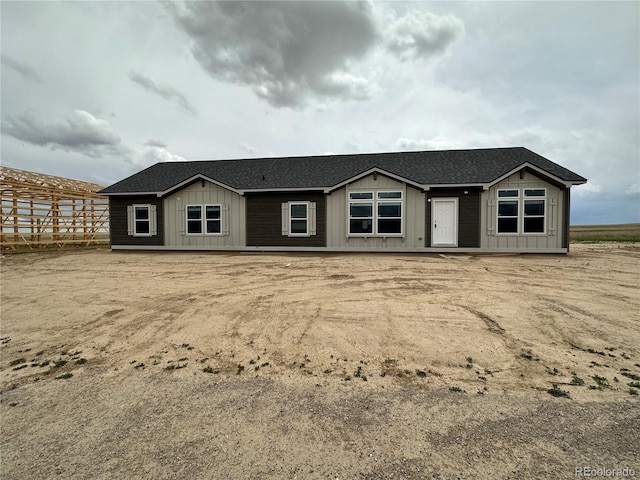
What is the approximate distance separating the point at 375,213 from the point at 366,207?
1.61 ft

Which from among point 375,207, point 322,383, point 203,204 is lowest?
point 322,383

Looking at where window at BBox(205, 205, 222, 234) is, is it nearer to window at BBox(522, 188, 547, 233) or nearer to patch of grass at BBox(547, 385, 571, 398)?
window at BBox(522, 188, 547, 233)

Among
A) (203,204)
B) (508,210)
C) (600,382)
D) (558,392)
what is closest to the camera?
(558,392)

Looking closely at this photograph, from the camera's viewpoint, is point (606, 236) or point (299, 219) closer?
point (299, 219)

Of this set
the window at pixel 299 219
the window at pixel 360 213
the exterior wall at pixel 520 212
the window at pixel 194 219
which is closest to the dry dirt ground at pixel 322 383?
the exterior wall at pixel 520 212

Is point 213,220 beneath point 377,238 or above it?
above

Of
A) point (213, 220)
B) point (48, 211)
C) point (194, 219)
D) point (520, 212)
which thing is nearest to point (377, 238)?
point (520, 212)

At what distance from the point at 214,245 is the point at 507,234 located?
1349cm

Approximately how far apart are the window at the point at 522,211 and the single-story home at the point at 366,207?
4 cm

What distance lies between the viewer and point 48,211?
1792cm

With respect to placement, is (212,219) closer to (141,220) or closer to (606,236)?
(141,220)

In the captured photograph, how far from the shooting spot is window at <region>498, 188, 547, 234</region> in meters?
12.9

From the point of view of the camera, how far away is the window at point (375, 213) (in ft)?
45.3

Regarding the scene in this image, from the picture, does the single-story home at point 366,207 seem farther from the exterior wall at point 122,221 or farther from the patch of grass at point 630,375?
the patch of grass at point 630,375
